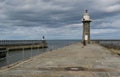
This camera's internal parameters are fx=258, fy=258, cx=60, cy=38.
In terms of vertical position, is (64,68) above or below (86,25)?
below

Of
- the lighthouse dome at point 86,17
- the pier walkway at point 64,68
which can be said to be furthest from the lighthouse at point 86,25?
the pier walkway at point 64,68

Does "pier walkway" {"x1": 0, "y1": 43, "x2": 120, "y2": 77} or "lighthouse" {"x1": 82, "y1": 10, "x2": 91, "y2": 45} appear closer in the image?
"pier walkway" {"x1": 0, "y1": 43, "x2": 120, "y2": 77}

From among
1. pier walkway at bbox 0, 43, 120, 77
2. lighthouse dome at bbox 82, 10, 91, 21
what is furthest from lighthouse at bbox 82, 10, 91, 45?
pier walkway at bbox 0, 43, 120, 77

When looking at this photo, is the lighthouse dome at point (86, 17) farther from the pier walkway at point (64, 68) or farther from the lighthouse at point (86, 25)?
the pier walkway at point (64, 68)

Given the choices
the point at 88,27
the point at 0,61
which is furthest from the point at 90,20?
the point at 0,61

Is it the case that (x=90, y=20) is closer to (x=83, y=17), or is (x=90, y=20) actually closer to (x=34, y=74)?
(x=83, y=17)

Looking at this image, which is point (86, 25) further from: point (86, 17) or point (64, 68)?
point (64, 68)

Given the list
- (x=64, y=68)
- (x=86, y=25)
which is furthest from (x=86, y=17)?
(x=64, y=68)

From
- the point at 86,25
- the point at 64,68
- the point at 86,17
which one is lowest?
the point at 64,68

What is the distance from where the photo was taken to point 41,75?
9672mm

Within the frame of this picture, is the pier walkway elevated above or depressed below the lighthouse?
below

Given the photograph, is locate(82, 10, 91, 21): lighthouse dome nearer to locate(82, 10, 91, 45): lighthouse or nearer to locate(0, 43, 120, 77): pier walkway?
locate(82, 10, 91, 45): lighthouse

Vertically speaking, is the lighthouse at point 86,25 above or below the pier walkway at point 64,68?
above

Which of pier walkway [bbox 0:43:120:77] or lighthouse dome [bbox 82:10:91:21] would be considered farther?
lighthouse dome [bbox 82:10:91:21]
